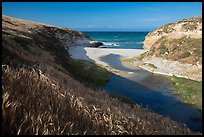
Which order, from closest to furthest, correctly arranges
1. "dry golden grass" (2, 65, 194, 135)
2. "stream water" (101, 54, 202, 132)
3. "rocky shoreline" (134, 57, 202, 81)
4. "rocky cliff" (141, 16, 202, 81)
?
"dry golden grass" (2, 65, 194, 135)
"stream water" (101, 54, 202, 132)
"rocky shoreline" (134, 57, 202, 81)
"rocky cliff" (141, 16, 202, 81)

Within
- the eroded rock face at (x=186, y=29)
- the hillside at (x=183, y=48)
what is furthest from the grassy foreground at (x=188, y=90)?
the eroded rock face at (x=186, y=29)

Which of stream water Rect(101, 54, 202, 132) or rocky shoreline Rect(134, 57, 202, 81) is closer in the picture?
stream water Rect(101, 54, 202, 132)

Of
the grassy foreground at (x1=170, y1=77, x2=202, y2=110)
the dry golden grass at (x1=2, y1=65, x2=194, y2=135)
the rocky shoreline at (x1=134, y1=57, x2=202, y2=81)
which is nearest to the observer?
the dry golden grass at (x1=2, y1=65, x2=194, y2=135)

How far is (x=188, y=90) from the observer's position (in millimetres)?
30031

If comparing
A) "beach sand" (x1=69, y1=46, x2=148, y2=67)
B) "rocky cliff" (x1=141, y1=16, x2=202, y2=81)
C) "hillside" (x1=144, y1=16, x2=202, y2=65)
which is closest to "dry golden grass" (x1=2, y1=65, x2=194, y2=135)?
"rocky cliff" (x1=141, y1=16, x2=202, y2=81)

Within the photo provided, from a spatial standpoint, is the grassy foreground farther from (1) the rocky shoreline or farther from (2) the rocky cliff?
(2) the rocky cliff

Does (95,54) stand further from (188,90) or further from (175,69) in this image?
(188,90)

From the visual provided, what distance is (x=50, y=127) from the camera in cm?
464

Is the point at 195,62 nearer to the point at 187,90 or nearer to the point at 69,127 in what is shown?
the point at 187,90

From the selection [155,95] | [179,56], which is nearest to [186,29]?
[179,56]

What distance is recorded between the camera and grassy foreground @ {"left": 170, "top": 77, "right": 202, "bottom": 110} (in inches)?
1027

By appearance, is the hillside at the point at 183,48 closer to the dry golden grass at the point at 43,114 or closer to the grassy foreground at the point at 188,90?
the grassy foreground at the point at 188,90

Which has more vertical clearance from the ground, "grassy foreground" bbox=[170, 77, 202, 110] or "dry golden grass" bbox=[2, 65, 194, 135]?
"dry golden grass" bbox=[2, 65, 194, 135]

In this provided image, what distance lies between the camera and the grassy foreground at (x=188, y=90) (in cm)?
2608
